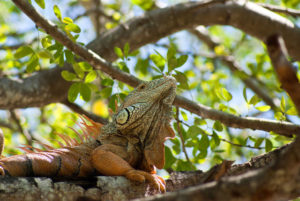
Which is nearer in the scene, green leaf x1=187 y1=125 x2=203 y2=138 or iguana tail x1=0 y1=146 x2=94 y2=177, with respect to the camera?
iguana tail x1=0 y1=146 x2=94 y2=177

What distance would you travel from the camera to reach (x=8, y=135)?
28.5 feet

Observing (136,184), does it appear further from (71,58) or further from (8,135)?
(8,135)

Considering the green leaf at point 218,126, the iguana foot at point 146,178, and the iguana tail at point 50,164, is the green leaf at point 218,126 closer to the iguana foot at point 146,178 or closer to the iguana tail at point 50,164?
the iguana foot at point 146,178

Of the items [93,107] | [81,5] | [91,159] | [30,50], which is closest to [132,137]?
[91,159]

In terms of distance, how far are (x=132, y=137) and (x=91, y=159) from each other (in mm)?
574

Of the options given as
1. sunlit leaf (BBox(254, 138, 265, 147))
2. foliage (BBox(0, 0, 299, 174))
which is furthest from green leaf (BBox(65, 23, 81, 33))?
sunlit leaf (BBox(254, 138, 265, 147))

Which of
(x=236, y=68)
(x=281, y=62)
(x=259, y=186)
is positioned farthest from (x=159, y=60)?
(x=236, y=68)

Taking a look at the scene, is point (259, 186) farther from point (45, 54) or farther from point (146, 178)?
point (45, 54)

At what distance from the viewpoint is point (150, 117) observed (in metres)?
4.30

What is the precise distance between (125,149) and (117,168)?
434 millimetres

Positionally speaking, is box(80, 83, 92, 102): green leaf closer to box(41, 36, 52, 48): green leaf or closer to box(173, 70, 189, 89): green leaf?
box(41, 36, 52, 48): green leaf

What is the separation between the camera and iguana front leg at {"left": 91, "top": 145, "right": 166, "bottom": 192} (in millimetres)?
3514

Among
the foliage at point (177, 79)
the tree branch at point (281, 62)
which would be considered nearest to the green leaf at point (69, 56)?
the foliage at point (177, 79)

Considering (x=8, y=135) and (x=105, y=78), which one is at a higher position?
(x=105, y=78)
